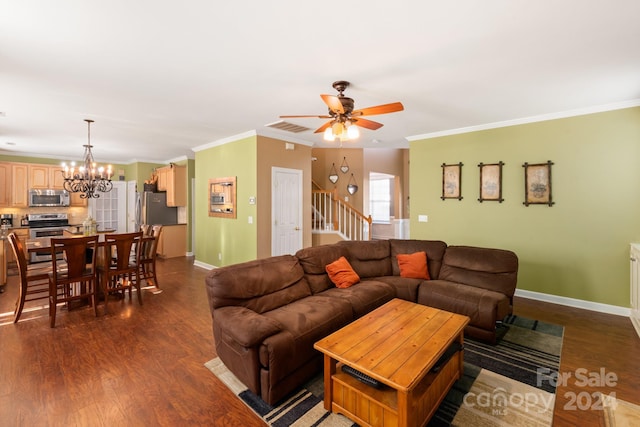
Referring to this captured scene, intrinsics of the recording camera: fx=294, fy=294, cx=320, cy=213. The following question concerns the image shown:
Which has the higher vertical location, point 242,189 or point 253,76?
point 253,76

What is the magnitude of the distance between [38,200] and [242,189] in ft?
17.5

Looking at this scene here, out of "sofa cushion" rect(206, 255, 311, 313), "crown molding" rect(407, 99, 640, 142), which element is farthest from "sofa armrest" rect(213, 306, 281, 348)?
"crown molding" rect(407, 99, 640, 142)

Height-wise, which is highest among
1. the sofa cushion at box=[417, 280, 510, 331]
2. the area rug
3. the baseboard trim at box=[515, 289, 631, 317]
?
the sofa cushion at box=[417, 280, 510, 331]

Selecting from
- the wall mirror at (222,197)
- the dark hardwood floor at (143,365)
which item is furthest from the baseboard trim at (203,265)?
the dark hardwood floor at (143,365)

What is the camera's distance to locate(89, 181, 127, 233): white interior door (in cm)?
825

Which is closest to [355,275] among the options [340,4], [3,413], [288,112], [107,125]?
[288,112]

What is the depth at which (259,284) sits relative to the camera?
2.81 metres

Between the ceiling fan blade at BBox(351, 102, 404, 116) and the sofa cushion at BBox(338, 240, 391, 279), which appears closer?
the ceiling fan blade at BBox(351, 102, 404, 116)

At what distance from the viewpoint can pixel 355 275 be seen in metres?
3.65

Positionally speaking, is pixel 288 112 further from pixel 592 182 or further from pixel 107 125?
pixel 592 182

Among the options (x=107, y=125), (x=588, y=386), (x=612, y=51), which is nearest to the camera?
(x=588, y=386)

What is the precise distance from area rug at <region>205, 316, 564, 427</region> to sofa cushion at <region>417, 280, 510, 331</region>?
277 mm

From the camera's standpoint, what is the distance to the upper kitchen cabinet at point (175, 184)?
754 centimetres

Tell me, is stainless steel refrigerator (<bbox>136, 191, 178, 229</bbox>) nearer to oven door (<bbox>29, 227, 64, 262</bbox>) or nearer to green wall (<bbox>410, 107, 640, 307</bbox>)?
oven door (<bbox>29, 227, 64, 262</bbox>)
